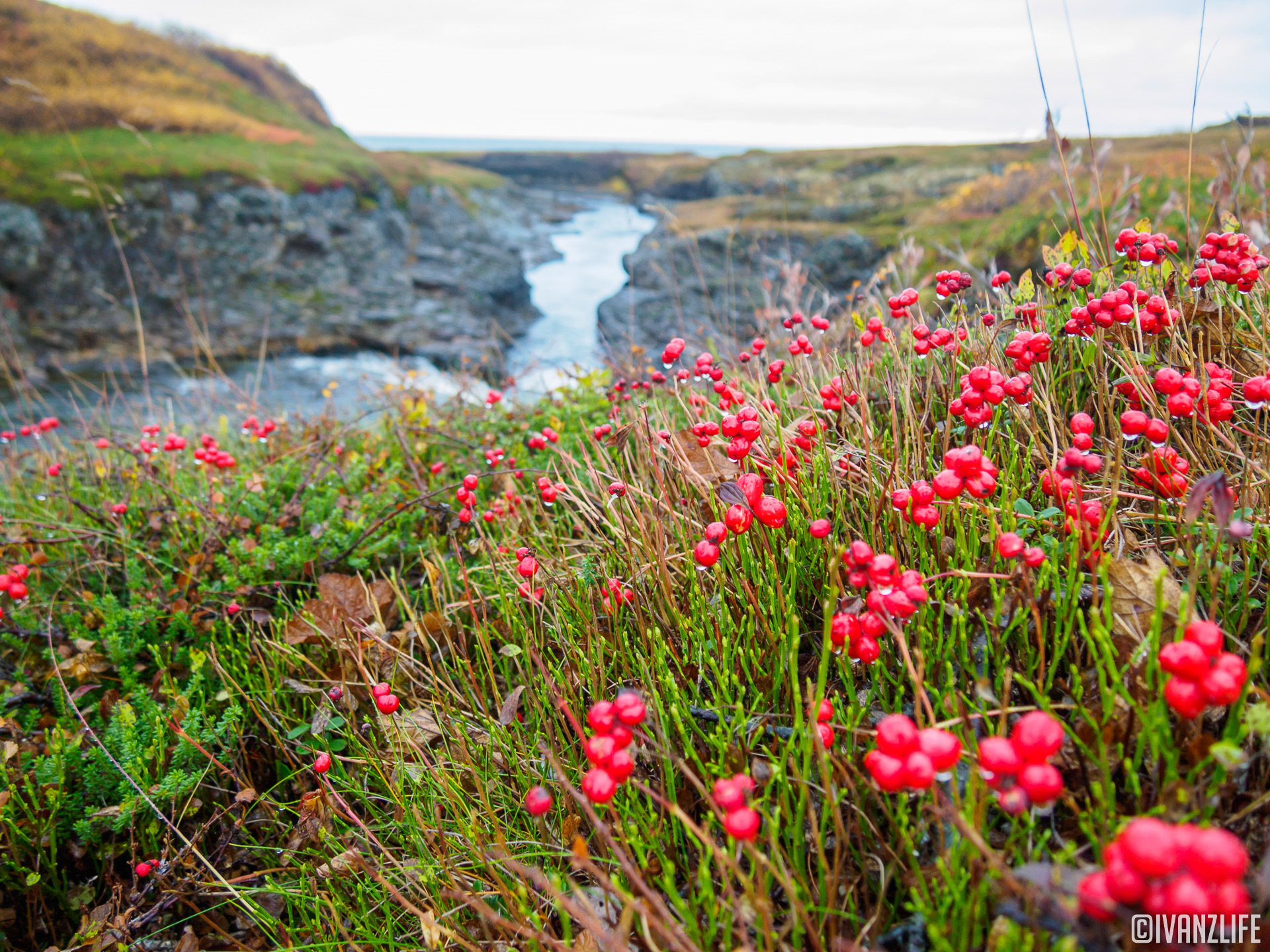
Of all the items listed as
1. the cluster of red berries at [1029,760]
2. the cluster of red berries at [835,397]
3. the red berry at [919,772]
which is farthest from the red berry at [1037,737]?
the cluster of red berries at [835,397]

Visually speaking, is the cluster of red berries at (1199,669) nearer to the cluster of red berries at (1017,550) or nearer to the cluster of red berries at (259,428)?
the cluster of red berries at (1017,550)

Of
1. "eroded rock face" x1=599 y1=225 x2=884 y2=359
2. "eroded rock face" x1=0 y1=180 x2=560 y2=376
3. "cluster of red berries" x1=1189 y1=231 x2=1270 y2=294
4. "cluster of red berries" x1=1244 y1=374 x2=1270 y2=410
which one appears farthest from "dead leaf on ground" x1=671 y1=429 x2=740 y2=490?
"eroded rock face" x1=599 y1=225 x2=884 y2=359

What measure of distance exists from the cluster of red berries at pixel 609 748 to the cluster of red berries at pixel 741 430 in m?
0.72

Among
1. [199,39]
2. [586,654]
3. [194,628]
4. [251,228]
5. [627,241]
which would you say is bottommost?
[194,628]

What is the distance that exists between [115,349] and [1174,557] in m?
18.9

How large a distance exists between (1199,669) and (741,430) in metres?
0.95

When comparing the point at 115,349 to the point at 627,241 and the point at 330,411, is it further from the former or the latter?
the point at 627,241

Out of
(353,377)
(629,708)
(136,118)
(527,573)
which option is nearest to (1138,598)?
(629,708)

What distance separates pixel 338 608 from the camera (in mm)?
2375

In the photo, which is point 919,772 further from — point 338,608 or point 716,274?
point 716,274

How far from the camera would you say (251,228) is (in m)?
17.9

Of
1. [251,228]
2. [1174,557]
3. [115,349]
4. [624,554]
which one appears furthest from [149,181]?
[1174,557]

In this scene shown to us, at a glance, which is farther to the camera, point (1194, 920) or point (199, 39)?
point (199, 39)

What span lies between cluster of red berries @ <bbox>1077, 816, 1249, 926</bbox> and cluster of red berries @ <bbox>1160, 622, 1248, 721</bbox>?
→ 0.21 meters
